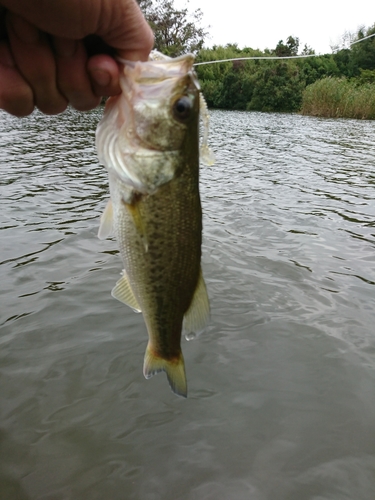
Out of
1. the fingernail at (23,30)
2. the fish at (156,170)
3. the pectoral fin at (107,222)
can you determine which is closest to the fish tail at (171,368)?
the fish at (156,170)

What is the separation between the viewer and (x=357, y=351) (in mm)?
4477

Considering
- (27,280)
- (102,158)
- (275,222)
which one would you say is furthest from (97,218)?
(102,158)

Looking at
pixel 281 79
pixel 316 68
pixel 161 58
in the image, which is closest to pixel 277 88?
pixel 281 79

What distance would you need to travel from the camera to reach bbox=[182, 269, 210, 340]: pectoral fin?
2.23 m

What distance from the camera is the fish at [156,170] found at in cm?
185

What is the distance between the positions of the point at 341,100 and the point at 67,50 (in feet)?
113

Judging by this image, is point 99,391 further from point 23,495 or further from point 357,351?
point 357,351

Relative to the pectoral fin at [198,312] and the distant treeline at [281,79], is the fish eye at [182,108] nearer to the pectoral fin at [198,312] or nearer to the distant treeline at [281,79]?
the pectoral fin at [198,312]

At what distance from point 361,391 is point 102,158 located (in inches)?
130

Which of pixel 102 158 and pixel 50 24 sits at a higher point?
pixel 50 24

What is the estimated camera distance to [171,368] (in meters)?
2.33

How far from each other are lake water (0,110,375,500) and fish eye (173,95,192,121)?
256cm

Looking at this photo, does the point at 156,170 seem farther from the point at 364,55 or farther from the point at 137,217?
the point at 364,55

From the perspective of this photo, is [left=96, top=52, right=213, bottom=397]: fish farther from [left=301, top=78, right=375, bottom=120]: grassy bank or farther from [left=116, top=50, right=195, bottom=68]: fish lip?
[left=301, top=78, right=375, bottom=120]: grassy bank
